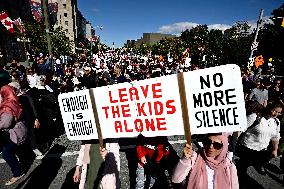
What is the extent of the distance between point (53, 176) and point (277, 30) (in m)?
56.7

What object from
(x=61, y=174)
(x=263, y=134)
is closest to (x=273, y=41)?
(x=263, y=134)

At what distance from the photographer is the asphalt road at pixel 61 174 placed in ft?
16.9

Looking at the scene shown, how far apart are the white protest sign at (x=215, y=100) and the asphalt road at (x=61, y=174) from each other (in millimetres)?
3041

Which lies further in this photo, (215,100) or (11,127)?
(11,127)

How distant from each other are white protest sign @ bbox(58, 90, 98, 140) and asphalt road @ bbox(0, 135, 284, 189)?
92.6 inches

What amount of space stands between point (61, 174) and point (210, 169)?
3.82 meters

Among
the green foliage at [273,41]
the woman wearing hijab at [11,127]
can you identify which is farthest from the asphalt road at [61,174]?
the green foliage at [273,41]

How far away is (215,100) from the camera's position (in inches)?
101

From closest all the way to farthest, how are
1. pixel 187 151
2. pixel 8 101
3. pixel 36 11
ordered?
pixel 187 151, pixel 8 101, pixel 36 11

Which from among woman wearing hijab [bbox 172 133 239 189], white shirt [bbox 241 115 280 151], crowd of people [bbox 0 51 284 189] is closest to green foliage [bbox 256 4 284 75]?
crowd of people [bbox 0 51 284 189]

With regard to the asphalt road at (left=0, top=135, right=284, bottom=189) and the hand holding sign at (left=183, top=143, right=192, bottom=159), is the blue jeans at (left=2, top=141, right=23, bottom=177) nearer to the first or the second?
the asphalt road at (left=0, top=135, right=284, bottom=189)

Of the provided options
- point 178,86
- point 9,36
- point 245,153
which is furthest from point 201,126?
point 9,36

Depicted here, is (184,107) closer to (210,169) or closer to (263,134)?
(210,169)

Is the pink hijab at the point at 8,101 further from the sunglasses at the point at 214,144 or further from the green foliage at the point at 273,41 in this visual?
the green foliage at the point at 273,41
